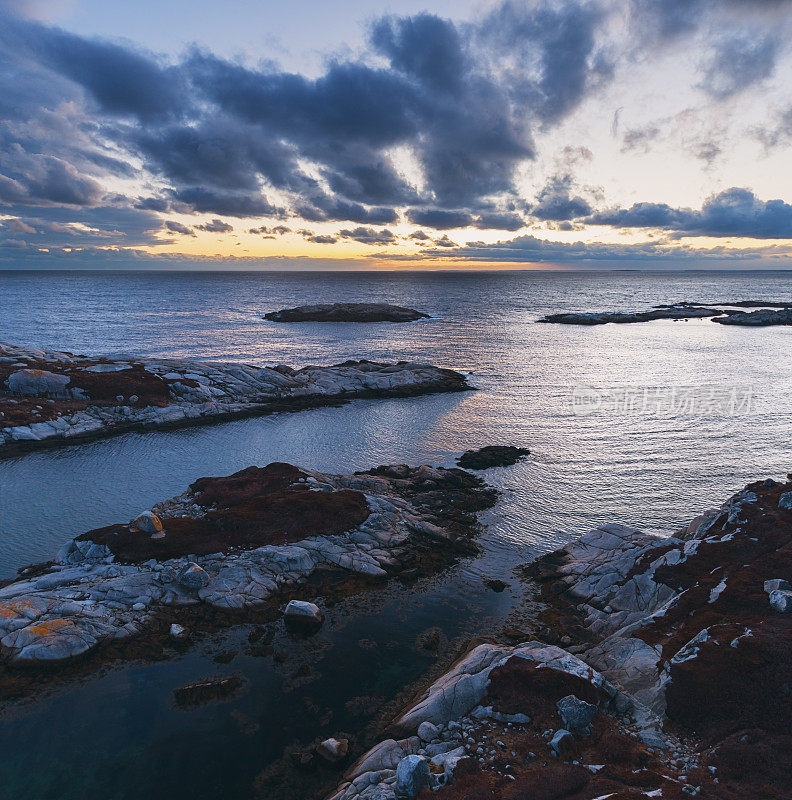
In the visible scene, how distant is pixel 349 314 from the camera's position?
519 ft

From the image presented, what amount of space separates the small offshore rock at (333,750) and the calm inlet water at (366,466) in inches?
39.6

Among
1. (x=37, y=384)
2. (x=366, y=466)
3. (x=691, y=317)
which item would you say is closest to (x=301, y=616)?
(x=366, y=466)

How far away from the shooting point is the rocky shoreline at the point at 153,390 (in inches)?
1914

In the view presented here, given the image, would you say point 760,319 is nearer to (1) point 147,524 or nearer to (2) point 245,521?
(2) point 245,521

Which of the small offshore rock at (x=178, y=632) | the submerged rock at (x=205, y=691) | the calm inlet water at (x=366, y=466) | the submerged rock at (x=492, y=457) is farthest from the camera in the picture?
the submerged rock at (x=492, y=457)

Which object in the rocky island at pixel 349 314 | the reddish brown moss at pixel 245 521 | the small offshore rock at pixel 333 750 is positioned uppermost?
the rocky island at pixel 349 314

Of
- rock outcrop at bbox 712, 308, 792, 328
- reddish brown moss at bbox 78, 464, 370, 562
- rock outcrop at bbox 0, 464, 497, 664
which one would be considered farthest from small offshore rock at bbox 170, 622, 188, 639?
rock outcrop at bbox 712, 308, 792, 328

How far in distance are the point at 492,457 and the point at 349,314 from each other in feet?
405

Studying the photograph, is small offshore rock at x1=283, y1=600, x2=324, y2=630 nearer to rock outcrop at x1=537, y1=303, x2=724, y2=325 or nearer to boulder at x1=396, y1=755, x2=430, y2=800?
boulder at x1=396, y1=755, x2=430, y2=800

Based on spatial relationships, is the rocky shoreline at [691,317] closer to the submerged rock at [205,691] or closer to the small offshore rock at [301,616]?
the small offshore rock at [301,616]

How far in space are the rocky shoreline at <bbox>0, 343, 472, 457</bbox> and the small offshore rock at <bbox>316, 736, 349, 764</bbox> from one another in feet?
142

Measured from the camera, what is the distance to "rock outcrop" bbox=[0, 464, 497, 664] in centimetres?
2085

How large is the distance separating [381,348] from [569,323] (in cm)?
7339

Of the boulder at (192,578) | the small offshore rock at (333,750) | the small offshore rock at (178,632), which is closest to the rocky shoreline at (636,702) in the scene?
the small offshore rock at (333,750)
